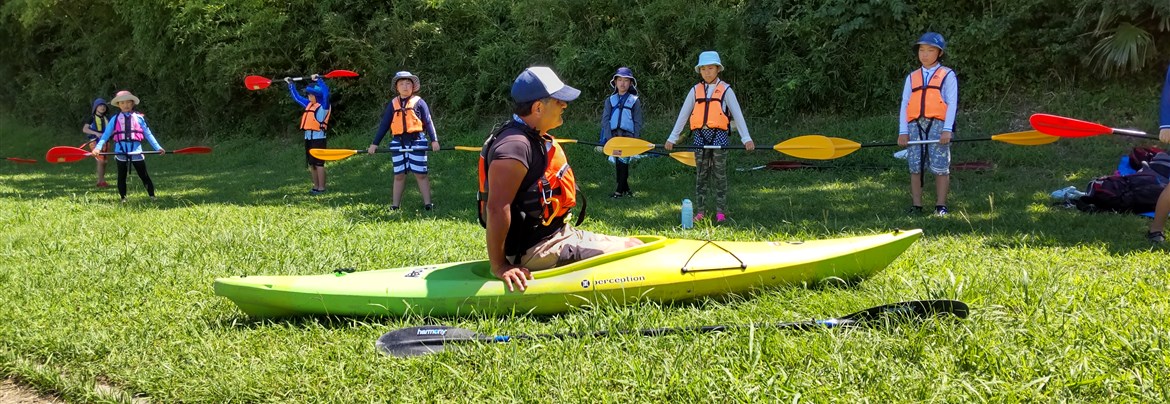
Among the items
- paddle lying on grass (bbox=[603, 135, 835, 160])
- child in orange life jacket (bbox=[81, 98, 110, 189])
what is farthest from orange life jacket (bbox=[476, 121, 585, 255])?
child in orange life jacket (bbox=[81, 98, 110, 189])

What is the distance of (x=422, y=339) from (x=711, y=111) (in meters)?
4.25

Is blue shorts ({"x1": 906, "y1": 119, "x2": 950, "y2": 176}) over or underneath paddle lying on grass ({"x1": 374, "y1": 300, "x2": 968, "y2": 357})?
over

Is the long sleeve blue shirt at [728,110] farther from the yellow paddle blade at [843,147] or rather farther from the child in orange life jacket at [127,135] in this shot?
the child in orange life jacket at [127,135]

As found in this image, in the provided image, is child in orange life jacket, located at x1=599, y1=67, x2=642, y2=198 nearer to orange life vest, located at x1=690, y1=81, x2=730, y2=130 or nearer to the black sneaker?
orange life vest, located at x1=690, y1=81, x2=730, y2=130

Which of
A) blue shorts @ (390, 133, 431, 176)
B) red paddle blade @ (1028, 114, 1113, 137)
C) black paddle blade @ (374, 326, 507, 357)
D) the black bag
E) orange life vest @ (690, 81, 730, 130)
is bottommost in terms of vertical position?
black paddle blade @ (374, 326, 507, 357)

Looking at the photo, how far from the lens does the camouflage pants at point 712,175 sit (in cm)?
693

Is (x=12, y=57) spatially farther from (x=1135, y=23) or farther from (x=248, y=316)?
(x=1135, y=23)

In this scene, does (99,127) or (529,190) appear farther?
(99,127)

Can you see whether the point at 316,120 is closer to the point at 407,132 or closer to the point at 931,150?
the point at 407,132

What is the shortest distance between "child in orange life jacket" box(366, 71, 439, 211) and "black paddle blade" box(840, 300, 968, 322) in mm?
5365

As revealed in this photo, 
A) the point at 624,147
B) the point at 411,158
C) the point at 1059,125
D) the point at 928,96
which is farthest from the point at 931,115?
the point at 411,158

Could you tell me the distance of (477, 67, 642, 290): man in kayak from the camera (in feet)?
11.6

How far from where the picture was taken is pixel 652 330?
3457 mm

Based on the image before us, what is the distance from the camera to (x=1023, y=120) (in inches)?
393
